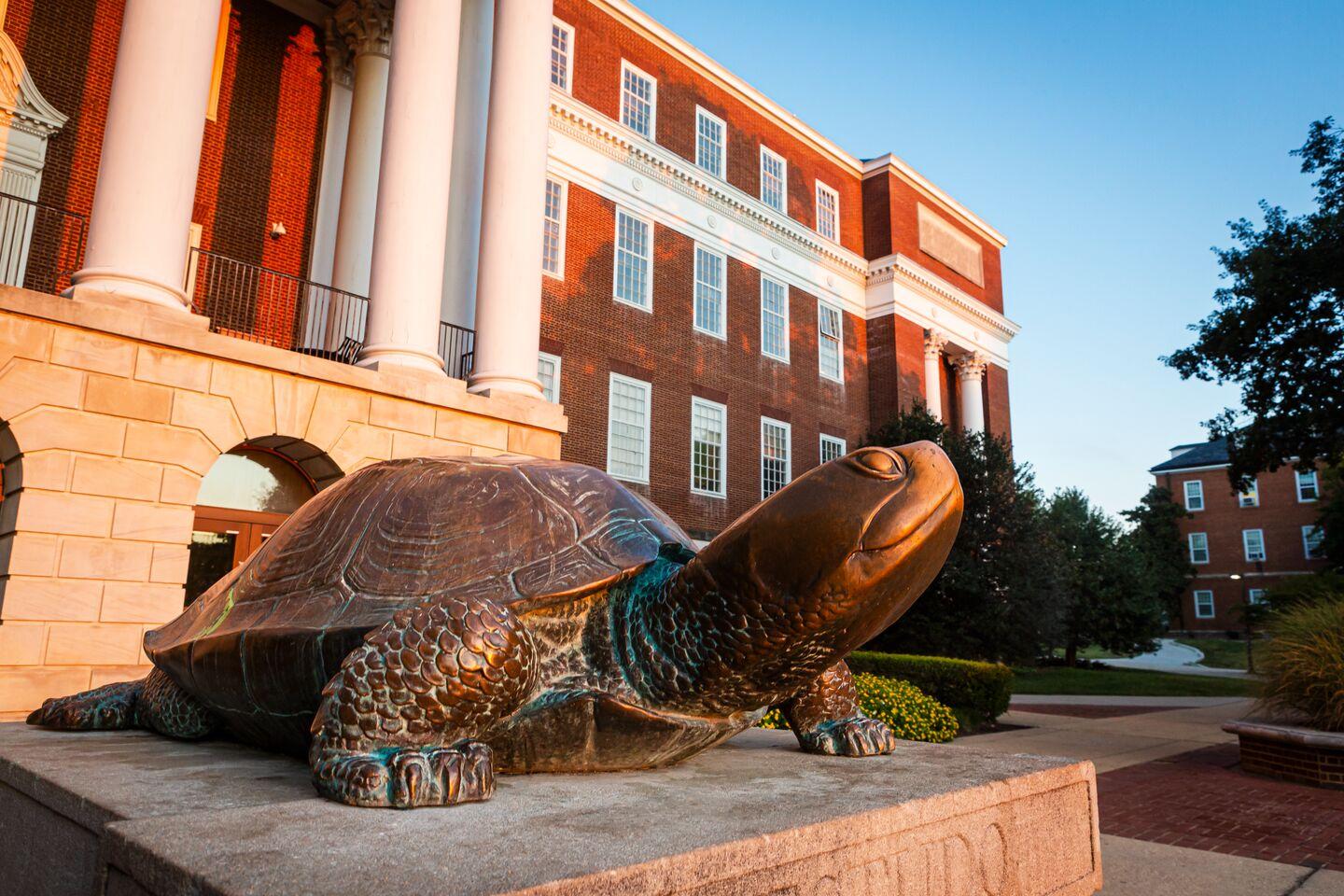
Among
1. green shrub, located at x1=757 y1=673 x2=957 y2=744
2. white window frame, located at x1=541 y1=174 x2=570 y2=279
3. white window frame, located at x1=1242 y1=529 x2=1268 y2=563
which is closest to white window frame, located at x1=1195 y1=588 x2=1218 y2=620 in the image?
white window frame, located at x1=1242 y1=529 x2=1268 y2=563

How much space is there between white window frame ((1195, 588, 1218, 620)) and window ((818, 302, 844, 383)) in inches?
1884

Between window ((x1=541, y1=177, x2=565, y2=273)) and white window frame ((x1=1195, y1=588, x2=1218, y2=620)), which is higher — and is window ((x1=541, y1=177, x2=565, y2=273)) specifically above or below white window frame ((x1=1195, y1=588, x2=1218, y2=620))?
above

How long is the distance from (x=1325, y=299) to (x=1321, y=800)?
13.6 meters

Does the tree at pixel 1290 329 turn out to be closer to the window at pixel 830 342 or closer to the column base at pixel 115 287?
the window at pixel 830 342

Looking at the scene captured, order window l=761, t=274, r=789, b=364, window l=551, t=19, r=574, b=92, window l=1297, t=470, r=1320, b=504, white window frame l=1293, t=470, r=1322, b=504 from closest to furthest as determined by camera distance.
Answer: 1. window l=551, t=19, r=574, b=92
2. window l=761, t=274, r=789, b=364
3. white window frame l=1293, t=470, r=1322, b=504
4. window l=1297, t=470, r=1320, b=504

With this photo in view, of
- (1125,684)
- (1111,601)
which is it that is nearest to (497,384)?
(1125,684)

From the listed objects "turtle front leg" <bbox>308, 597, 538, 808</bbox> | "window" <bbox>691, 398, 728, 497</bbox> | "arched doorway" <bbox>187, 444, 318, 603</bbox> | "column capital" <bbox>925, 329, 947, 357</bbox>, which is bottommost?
"turtle front leg" <bbox>308, 597, 538, 808</bbox>

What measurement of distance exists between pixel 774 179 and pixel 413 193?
1820 centimetres

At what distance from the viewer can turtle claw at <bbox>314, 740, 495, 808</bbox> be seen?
221cm

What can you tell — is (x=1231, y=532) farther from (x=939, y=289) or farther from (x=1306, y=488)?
(x=939, y=289)

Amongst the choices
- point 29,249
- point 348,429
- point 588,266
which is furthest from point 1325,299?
point 29,249

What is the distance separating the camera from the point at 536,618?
264cm

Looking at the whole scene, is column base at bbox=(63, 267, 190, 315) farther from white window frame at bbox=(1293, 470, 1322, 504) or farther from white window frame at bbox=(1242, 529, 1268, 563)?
white window frame at bbox=(1242, 529, 1268, 563)

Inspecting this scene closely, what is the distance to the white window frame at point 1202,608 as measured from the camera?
6028 cm
